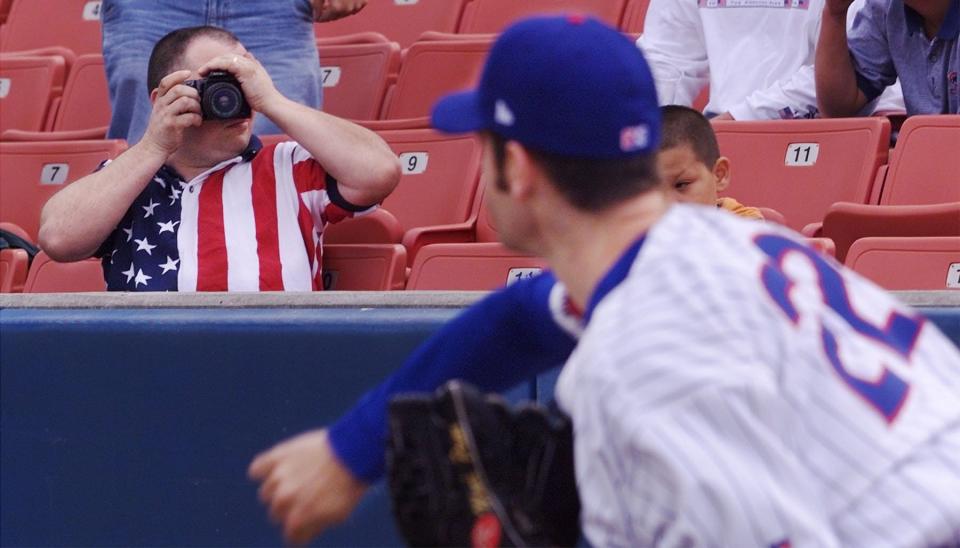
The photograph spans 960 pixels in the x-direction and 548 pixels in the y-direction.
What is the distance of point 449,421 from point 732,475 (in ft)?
1.06

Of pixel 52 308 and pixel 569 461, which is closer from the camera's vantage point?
pixel 569 461

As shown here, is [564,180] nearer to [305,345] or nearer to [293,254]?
[305,345]

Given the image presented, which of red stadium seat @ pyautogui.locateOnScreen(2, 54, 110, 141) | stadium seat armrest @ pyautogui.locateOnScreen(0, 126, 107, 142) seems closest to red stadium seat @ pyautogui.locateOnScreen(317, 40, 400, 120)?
stadium seat armrest @ pyautogui.locateOnScreen(0, 126, 107, 142)

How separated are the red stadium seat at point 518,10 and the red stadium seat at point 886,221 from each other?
1.81m

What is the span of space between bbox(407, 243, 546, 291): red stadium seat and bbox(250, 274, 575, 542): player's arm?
1.83 metres

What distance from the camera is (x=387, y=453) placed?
5.81 feet

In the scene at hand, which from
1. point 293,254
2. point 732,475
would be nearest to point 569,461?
point 732,475

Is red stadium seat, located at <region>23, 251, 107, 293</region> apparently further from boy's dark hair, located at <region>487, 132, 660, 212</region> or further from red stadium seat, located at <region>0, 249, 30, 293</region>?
boy's dark hair, located at <region>487, 132, 660, 212</region>

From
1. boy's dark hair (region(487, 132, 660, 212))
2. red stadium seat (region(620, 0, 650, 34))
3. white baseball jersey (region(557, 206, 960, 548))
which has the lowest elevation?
red stadium seat (region(620, 0, 650, 34))

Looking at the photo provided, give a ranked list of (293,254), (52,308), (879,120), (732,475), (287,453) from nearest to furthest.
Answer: (732,475)
(287,453)
(52,308)
(293,254)
(879,120)

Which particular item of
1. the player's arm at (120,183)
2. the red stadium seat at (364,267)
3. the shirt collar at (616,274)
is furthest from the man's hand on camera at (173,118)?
the shirt collar at (616,274)

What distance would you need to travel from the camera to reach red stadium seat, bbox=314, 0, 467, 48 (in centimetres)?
623

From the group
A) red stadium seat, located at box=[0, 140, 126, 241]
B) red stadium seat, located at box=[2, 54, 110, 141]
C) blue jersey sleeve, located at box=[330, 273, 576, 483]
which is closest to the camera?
blue jersey sleeve, located at box=[330, 273, 576, 483]

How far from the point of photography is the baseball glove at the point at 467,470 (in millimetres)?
1724
